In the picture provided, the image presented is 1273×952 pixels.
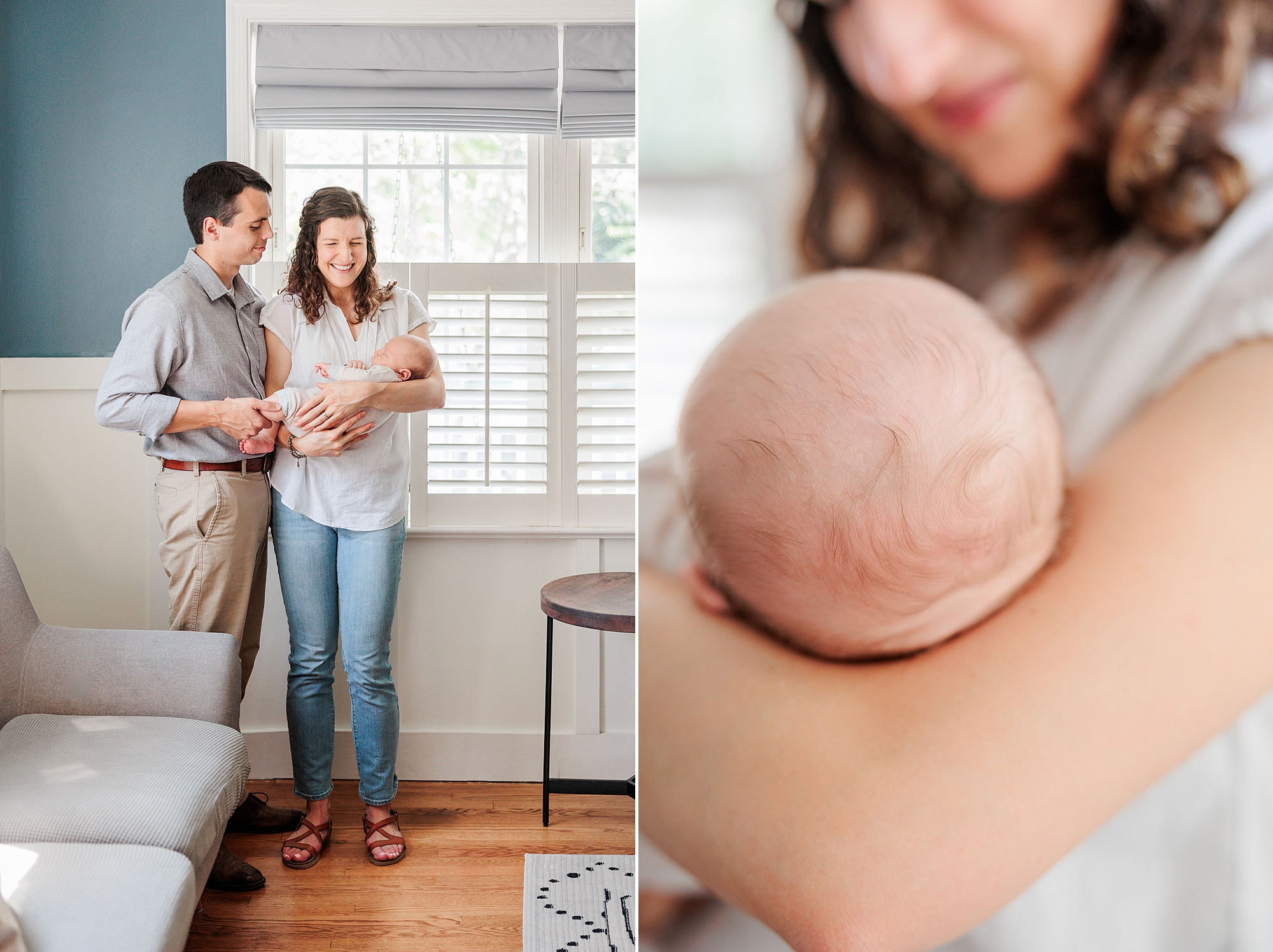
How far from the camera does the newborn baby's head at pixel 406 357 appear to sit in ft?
5.98

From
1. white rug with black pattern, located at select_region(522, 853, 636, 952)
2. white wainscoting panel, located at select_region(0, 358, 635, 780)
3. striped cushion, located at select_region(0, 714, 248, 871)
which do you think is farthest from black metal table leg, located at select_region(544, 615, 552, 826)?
striped cushion, located at select_region(0, 714, 248, 871)

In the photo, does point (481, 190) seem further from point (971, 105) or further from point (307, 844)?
point (971, 105)

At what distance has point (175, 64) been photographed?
2158mm

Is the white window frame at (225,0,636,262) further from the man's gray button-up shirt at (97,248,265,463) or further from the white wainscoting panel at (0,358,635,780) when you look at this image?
the white wainscoting panel at (0,358,635,780)

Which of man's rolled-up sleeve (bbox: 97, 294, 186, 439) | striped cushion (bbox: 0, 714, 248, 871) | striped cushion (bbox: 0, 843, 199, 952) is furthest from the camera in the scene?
man's rolled-up sleeve (bbox: 97, 294, 186, 439)

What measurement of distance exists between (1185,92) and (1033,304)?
0.16m

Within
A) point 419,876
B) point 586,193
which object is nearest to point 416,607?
point 419,876

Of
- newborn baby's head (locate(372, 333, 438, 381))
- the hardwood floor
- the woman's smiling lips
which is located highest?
the woman's smiling lips

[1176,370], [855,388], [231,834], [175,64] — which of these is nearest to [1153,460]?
[1176,370]

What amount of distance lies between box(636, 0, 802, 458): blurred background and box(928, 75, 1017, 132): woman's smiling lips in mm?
88

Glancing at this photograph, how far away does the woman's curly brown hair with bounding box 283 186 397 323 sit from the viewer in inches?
71.6

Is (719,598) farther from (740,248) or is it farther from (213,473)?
(213,473)

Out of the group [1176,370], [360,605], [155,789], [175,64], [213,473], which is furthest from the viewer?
[175,64]

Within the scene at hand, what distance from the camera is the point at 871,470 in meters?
0.49
